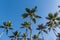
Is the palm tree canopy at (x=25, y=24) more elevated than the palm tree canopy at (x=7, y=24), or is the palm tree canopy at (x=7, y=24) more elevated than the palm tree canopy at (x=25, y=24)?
the palm tree canopy at (x=7, y=24)

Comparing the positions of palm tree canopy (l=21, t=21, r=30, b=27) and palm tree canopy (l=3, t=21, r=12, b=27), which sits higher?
palm tree canopy (l=3, t=21, r=12, b=27)

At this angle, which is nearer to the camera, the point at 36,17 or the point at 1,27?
the point at 36,17

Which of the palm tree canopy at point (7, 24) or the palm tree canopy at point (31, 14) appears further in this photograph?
the palm tree canopy at point (7, 24)

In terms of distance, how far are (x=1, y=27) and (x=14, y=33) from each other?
7.37m

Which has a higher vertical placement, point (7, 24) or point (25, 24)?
point (7, 24)

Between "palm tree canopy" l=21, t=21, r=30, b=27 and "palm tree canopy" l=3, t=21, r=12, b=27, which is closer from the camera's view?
"palm tree canopy" l=21, t=21, r=30, b=27

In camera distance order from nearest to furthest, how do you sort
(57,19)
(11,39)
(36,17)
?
1. (36,17)
2. (57,19)
3. (11,39)

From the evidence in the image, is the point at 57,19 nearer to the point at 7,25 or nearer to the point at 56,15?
the point at 56,15

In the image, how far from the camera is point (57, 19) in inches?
3344

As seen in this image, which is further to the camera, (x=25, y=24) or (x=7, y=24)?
(x=7, y=24)

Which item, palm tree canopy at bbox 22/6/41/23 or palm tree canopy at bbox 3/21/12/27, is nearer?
palm tree canopy at bbox 22/6/41/23

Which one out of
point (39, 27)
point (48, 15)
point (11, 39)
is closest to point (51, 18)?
point (48, 15)

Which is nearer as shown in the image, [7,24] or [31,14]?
[31,14]

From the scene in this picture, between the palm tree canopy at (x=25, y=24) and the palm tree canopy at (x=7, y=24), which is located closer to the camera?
the palm tree canopy at (x=25, y=24)
